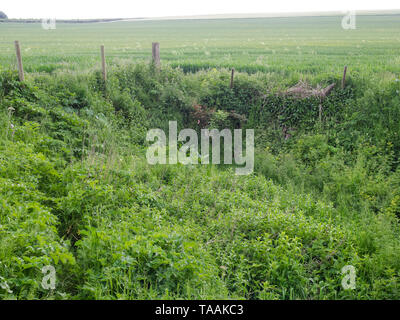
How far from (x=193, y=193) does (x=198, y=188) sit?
0.33 m

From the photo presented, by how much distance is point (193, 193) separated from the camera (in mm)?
7055

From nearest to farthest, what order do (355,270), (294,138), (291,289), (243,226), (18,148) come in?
(291,289)
(355,270)
(243,226)
(18,148)
(294,138)

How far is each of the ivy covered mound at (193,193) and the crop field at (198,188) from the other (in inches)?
1.2

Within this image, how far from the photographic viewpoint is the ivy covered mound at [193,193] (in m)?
4.30

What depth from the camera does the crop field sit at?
4316 millimetres

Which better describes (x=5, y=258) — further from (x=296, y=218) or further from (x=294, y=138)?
(x=294, y=138)

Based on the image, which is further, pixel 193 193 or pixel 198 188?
pixel 198 188

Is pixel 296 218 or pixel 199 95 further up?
pixel 199 95

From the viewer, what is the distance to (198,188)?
736 cm

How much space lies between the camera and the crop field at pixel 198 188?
4.32 m

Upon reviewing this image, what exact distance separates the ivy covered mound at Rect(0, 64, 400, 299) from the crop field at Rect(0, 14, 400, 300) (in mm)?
29

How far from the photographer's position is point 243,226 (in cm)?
592
